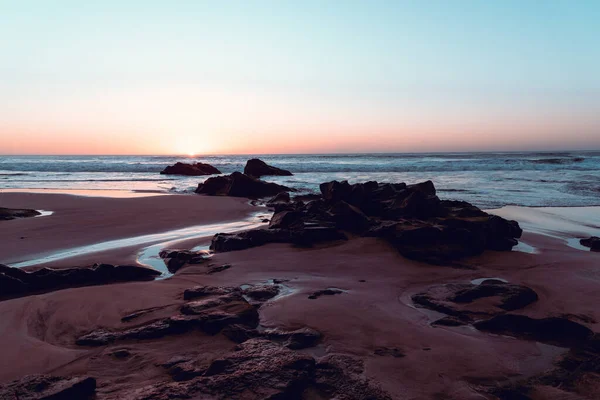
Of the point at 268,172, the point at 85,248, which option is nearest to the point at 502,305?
the point at 85,248

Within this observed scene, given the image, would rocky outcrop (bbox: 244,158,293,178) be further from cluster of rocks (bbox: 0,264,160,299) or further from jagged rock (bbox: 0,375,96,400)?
jagged rock (bbox: 0,375,96,400)

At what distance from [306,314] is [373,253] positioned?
313 centimetres

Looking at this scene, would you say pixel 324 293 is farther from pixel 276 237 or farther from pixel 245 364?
pixel 276 237

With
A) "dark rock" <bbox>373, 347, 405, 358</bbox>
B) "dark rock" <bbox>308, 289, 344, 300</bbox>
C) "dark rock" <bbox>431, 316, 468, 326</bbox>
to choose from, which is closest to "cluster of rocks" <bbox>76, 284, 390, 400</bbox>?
"dark rock" <bbox>373, 347, 405, 358</bbox>

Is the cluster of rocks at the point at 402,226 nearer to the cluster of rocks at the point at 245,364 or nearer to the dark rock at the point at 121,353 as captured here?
the cluster of rocks at the point at 245,364

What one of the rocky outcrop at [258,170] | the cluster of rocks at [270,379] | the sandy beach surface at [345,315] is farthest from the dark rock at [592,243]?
the rocky outcrop at [258,170]

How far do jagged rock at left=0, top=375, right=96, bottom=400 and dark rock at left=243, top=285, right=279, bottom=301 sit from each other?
A: 235 cm

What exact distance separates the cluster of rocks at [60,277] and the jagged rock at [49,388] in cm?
300

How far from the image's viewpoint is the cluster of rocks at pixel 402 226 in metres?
7.39

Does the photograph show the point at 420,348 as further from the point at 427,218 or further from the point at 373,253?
the point at 427,218

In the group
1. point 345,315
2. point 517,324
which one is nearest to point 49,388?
point 345,315

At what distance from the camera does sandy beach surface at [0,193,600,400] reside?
11.1ft

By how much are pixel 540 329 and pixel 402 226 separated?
379 cm

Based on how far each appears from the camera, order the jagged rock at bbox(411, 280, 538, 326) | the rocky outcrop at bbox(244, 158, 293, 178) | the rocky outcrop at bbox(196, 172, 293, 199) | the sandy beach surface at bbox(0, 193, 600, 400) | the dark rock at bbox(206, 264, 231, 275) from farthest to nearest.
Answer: the rocky outcrop at bbox(244, 158, 293, 178), the rocky outcrop at bbox(196, 172, 293, 199), the dark rock at bbox(206, 264, 231, 275), the jagged rock at bbox(411, 280, 538, 326), the sandy beach surface at bbox(0, 193, 600, 400)
